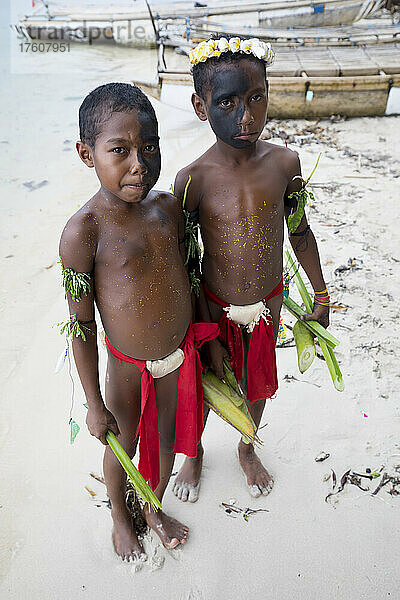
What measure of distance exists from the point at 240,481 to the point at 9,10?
1551 centimetres

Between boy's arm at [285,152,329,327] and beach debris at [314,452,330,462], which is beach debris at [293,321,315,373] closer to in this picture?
boy's arm at [285,152,329,327]

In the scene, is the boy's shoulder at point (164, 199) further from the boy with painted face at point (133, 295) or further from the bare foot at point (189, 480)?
the bare foot at point (189, 480)

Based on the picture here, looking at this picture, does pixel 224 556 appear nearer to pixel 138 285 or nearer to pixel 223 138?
pixel 138 285

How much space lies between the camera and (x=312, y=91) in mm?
5734

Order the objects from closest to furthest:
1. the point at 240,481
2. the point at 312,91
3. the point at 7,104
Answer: the point at 240,481
the point at 312,91
the point at 7,104

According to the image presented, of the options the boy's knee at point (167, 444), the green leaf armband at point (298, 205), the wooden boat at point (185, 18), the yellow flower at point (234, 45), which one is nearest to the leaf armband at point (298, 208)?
the green leaf armband at point (298, 205)

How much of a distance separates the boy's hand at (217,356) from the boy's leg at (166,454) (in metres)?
0.21

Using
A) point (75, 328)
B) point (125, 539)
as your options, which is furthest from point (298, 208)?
point (125, 539)

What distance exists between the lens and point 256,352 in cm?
199

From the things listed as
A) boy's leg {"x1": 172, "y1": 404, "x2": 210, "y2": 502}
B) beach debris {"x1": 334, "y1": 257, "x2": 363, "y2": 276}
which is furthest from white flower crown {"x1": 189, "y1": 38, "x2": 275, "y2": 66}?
beach debris {"x1": 334, "y1": 257, "x2": 363, "y2": 276}

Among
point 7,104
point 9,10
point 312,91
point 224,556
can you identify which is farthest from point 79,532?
point 9,10

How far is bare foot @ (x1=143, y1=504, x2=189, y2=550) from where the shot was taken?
1972 mm

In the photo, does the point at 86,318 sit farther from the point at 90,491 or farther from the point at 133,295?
the point at 90,491

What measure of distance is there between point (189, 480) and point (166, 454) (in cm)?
36
